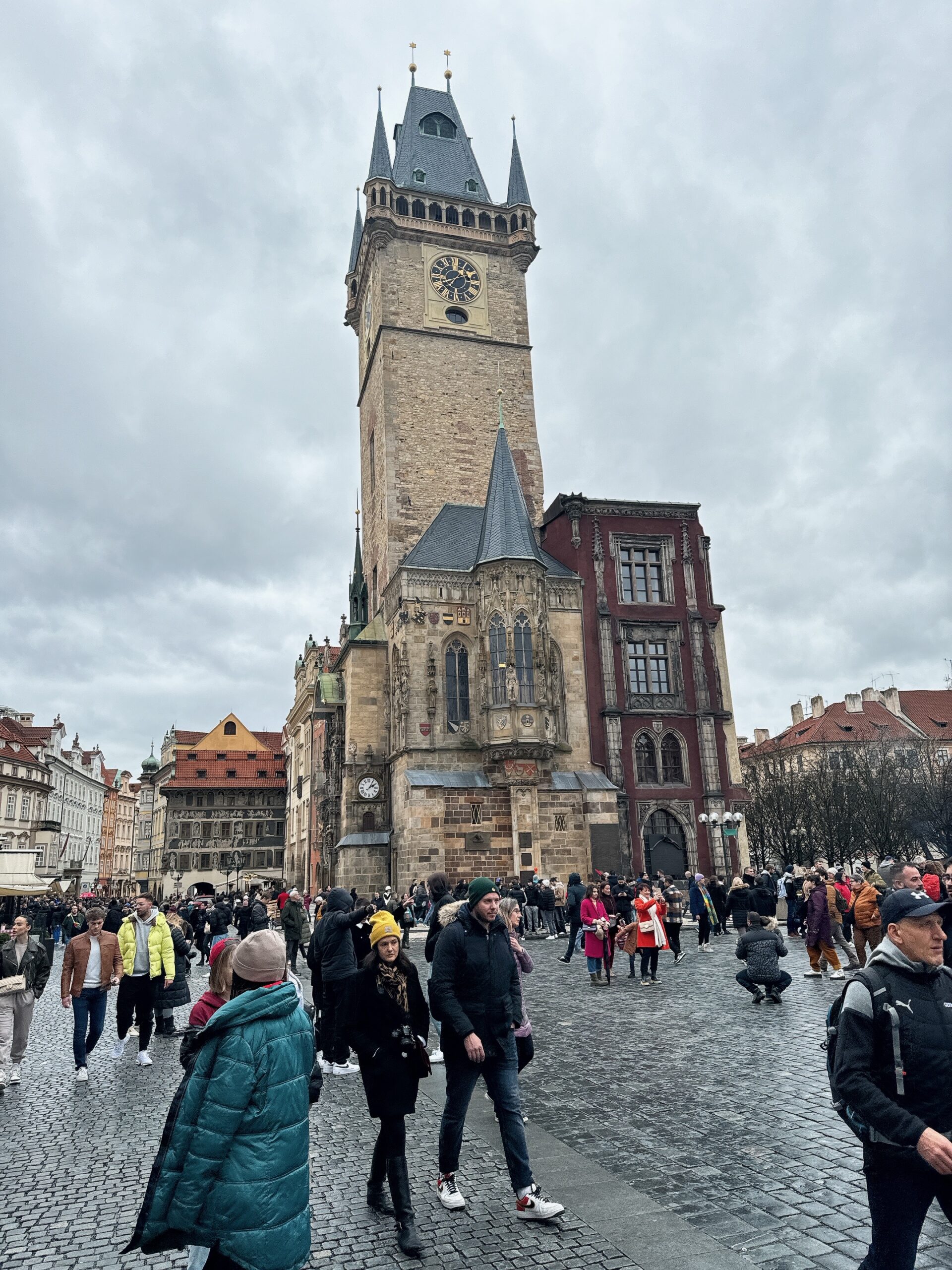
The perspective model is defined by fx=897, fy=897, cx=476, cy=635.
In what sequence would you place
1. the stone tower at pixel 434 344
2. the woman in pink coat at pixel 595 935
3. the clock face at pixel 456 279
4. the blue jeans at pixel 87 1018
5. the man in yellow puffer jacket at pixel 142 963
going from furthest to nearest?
1. the clock face at pixel 456 279
2. the stone tower at pixel 434 344
3. the woman in pink coat at pixel 595 935
4. the man in yellow puffer jacket at pixel 142 963
5. the blue jeans at pixel 87 1018

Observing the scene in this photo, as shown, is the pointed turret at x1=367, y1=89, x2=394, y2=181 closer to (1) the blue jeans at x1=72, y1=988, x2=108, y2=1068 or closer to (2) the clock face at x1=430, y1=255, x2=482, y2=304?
(2) the clock face at x1=430, y1=255, x2=482, y2=304

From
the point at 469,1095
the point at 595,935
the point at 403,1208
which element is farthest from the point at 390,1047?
the point at 595,935

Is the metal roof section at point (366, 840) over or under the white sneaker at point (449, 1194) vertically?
over

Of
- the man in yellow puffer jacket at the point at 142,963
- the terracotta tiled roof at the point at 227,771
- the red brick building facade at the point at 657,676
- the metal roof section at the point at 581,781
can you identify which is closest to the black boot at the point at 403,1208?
the man in yellow puffer jacket at the point at 142,963

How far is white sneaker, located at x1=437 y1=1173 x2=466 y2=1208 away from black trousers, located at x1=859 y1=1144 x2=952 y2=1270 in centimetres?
273

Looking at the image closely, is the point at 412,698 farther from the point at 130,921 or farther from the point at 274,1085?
the point at 274,1085

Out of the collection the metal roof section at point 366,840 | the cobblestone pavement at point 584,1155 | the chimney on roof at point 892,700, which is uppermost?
the chimney on roof at point 892,700

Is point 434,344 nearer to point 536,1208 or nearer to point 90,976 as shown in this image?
point 90,976

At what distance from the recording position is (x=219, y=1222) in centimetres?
328

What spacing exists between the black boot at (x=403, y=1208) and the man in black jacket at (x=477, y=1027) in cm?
46

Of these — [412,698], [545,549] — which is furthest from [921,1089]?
[545,549]

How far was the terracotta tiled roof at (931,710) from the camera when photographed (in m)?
69.2

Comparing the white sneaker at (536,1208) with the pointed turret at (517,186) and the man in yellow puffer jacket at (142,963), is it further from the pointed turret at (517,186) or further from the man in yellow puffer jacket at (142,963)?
the pointed turret at (517,186)

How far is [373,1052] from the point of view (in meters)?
5.19
